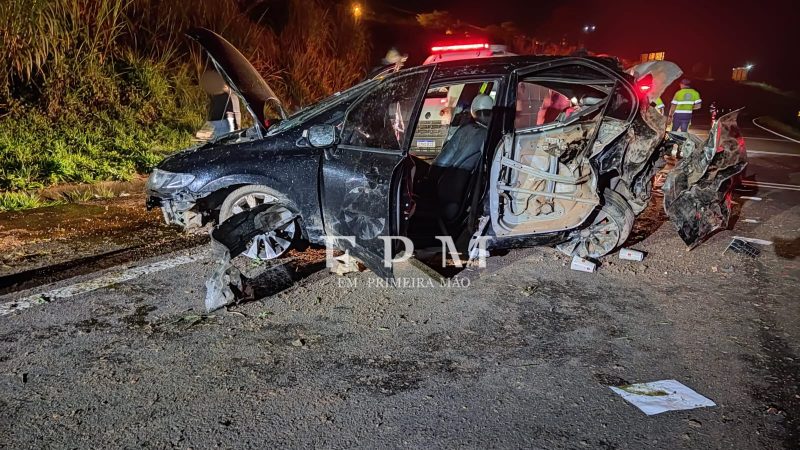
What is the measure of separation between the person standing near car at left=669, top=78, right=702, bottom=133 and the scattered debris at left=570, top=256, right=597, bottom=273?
7.46 meters

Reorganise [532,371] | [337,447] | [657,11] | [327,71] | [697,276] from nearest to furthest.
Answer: [337,447] → [532,371] → [697,276] → [327,71] → [657,11]

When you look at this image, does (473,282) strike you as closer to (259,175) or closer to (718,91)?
(259,175)

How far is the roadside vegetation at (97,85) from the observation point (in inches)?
271

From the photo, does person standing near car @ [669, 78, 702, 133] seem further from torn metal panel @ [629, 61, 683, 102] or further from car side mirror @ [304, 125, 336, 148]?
car side mirror @ [304, 125, 336, 148]

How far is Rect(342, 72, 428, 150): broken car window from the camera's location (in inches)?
144

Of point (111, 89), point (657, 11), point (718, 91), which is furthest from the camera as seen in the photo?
point (657, 11)

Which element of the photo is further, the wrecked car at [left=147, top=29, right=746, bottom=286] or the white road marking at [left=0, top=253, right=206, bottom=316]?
the wrecked car at [left=147, top=29, right=746, bottom=286]

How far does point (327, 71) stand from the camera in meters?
12.4

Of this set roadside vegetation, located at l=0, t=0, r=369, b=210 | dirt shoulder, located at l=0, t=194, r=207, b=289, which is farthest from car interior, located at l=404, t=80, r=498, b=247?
roadside vegetation, located at l=0, t=0, r=369, b=210

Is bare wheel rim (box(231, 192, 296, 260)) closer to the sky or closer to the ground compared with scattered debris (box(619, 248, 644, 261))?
closer to the sky

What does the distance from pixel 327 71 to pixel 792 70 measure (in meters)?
44.2

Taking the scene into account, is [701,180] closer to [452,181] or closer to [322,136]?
[452,181]

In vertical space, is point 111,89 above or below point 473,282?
above

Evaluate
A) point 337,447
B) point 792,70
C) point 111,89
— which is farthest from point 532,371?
point 792,70
